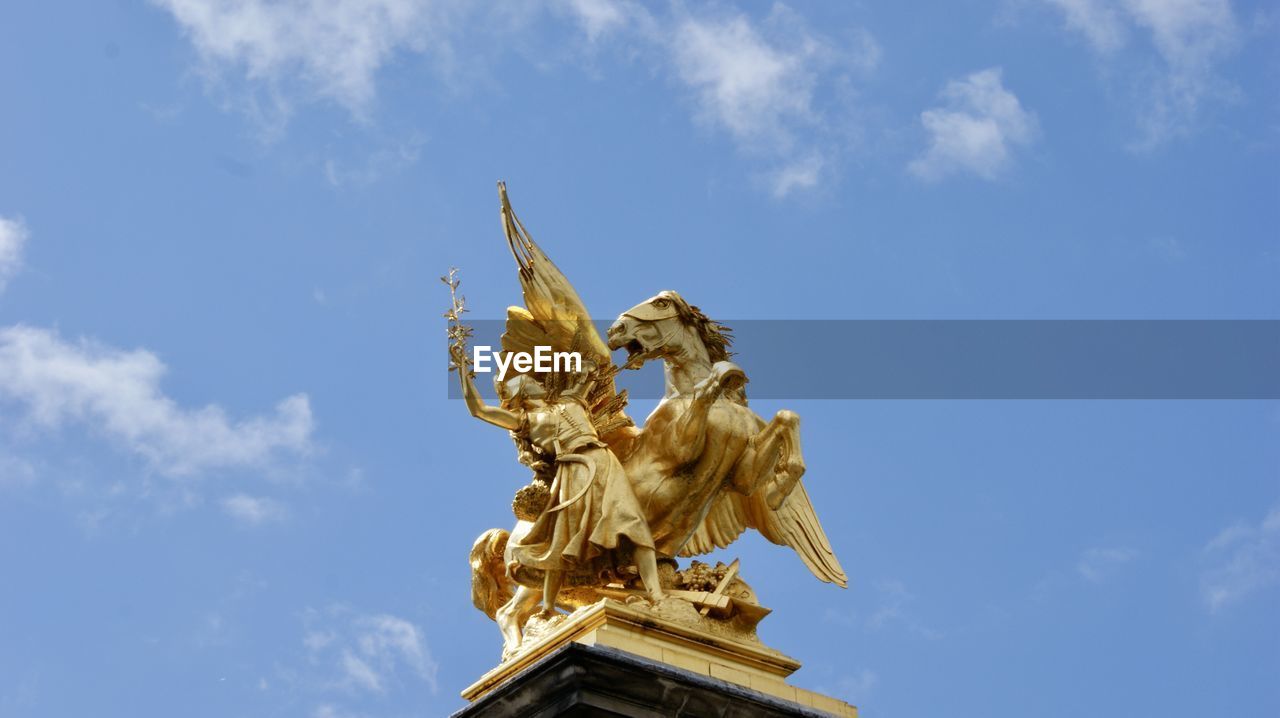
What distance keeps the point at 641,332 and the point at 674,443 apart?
47.3 inches

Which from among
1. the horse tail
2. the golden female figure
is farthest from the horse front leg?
the horse tail

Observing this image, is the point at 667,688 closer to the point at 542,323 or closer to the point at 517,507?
the point at 517,507

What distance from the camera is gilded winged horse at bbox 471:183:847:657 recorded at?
63.3 ft

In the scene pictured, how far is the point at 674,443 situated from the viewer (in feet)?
63.6

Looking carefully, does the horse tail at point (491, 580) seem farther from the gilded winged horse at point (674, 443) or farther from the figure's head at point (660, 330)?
the figure's head at point (660, 330)

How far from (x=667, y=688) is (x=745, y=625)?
5.91 ft

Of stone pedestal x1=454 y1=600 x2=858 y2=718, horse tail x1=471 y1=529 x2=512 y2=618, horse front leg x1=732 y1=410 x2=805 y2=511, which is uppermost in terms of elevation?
horse front leg x1=732 y1=410 x2=805 y2=511

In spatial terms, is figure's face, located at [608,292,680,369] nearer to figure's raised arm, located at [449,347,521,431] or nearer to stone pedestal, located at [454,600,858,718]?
figure's raised arm, located at [449,347,521,431]

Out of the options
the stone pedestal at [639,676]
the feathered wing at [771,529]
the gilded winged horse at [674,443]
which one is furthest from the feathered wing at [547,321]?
the stone pedestal at [639,676]

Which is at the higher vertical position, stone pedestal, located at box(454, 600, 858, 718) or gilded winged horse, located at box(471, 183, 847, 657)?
gilded winged horse, located at box(471, 183, 847, 657)

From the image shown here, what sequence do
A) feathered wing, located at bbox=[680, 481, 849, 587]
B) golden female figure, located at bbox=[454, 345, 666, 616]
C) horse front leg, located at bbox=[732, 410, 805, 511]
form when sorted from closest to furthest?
golden female figure, located at bbox=[454, 345, 666, 616] → horse front leg, located at bbox=[732, 410, 805, 511] → feathered wing, located at bbox=[680, 481, 849, 587]

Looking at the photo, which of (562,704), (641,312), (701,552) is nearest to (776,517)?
(701,552)

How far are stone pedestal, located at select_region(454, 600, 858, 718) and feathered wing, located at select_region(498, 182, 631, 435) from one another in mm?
2841

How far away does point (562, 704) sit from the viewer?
55.6 ft
